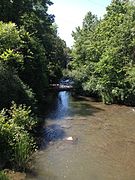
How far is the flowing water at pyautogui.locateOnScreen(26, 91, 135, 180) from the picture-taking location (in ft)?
60.0

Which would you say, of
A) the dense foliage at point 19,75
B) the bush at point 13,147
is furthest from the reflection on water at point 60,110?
the bush at point 13,147

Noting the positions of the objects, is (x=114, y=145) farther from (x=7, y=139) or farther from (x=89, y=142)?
(x=7, y=139)

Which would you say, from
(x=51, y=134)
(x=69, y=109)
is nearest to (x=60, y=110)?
(x=69, y=109)

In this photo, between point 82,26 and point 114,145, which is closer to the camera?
point 114,145

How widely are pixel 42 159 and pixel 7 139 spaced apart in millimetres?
3338

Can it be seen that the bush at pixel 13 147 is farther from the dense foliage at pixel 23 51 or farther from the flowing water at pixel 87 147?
the dense foliage at pixel 23 51

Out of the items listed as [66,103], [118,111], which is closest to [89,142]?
[118,111]

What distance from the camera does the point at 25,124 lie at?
20.0 m

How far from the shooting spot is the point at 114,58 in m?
43.3

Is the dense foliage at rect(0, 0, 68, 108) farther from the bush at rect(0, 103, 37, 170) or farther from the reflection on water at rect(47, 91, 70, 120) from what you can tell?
the bush at rect(0, 103, 37, 170)

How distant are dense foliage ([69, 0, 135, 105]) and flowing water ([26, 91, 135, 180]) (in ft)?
18.2

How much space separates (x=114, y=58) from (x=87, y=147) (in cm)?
2182

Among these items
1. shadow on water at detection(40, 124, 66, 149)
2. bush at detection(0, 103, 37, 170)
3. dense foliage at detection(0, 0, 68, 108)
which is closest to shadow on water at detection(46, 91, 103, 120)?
dense foliage at detection(0, 0, 68, 108)

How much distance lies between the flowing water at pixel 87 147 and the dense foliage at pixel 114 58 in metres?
5.53
